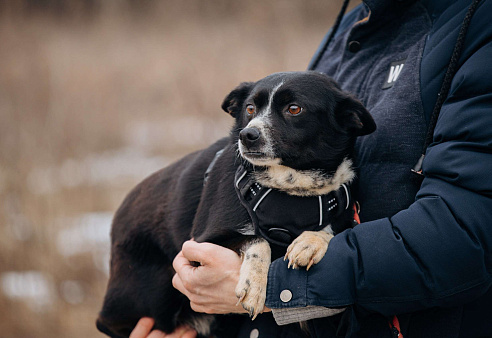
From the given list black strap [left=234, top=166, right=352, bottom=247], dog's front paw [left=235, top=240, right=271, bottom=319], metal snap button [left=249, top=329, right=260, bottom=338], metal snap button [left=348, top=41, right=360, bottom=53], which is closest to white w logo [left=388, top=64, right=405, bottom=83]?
metal snap button [left=348, top=41, right=360, bottom=53]

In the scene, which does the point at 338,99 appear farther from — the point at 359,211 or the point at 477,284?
the point at 477,284

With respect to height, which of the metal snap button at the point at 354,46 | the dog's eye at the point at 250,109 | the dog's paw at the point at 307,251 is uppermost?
the metal snap button at the point at 354,46

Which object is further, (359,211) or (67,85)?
(67,85)

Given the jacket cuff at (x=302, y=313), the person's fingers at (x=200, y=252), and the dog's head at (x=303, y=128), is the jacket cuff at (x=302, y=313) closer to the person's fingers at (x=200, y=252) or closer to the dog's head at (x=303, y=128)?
the person's fingers at (x=200, y=252)

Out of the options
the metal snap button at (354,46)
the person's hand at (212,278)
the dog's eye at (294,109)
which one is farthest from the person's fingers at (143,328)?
the metal snap button at (354,46)

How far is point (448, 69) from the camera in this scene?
4.42ft

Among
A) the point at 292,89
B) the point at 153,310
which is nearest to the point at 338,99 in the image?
the point at 292,89

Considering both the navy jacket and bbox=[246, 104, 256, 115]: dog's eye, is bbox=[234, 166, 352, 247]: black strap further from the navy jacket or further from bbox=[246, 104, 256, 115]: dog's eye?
bbox=[246, 104, 256, 115]: dog's eye

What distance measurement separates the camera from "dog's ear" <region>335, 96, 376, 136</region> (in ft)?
5.20

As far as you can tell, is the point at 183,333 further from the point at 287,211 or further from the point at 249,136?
the point at 249,136

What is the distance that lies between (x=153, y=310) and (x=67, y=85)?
548cm

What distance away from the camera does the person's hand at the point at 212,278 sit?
4.94ft

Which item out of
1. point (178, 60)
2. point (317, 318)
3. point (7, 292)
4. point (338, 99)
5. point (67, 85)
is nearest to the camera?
point (317, 318)

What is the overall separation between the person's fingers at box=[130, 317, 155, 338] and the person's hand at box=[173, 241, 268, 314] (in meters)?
0.56
